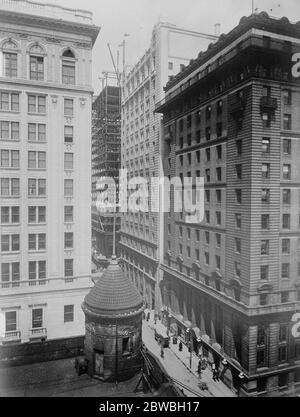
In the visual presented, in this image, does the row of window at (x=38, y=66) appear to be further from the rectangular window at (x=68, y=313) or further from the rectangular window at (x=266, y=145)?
the rectangular window at (x=68, y=313)

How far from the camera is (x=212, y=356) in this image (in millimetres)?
38250

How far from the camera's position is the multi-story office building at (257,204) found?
32.5 meters

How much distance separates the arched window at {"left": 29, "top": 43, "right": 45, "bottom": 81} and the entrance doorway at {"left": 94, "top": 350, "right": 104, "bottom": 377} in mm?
25505

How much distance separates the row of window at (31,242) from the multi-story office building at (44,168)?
91 millimetres

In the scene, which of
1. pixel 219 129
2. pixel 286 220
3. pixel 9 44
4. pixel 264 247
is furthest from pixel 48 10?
pixel 264 247

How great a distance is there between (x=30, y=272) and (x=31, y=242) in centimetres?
286

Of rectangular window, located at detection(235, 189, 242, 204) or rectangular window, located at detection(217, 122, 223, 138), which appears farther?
rectangular window, located at detection(217, 122, 223, 138)

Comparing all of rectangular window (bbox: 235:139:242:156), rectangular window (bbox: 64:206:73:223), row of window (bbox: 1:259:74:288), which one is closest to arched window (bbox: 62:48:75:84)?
rectangular window (bbox: 64:206:73:223)

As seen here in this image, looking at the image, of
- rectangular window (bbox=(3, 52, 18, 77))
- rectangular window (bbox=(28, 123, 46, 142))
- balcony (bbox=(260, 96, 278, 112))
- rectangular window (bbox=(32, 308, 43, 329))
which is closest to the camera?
balcony (bbox=(260, 96, 278, 112))

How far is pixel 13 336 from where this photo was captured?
34.1m

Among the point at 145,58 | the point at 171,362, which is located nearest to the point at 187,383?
the point at 171,362

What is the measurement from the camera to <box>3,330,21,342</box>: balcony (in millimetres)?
33656

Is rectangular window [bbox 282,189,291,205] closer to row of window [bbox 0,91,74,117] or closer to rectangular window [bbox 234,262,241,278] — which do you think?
rectangular window [bbox 234,262,241,278]

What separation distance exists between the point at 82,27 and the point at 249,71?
1613 centimetres
